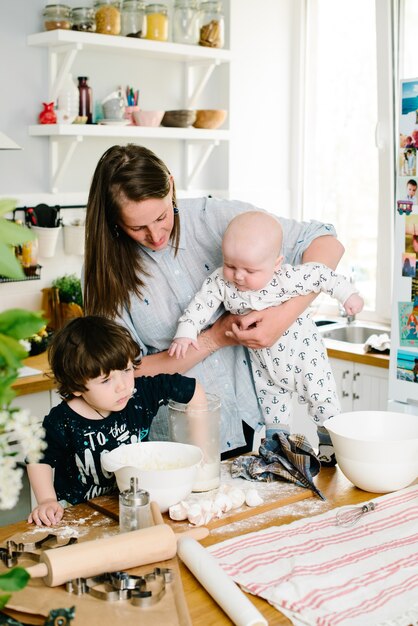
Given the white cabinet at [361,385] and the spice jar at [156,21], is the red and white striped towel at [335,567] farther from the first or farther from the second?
the spice jar at [156,21]

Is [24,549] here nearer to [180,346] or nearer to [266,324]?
[180,346]

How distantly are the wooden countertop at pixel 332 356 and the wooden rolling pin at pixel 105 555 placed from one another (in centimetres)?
165

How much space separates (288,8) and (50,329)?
2145 mm

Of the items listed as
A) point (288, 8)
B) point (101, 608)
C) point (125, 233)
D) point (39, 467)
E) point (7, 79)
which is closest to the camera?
point (101, 608)

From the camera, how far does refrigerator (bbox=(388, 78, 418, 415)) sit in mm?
2990

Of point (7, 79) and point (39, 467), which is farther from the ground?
point (7, 79)

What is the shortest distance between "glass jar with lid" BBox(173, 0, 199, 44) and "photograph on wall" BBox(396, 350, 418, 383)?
1.79m

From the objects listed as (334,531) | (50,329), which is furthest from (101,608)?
(50,329)

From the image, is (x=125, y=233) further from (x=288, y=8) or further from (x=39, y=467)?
(x=288, y=8)

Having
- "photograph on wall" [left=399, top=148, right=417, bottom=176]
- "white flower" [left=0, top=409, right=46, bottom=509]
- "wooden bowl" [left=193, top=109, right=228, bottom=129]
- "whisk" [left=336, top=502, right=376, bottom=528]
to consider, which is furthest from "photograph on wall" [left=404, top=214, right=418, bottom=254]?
"white flower" [left=0, top=409, right=46, bottom=509]

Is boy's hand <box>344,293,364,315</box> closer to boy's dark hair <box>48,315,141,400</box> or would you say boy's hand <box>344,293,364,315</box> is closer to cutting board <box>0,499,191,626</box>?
boy's dark hair <box>48,315,141,400</box>

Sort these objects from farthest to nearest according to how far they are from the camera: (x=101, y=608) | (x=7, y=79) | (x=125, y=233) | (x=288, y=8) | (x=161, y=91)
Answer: (x=288, y=8) < (x=161, y=91) < (x=7, y=79) < (x=125, y=233) < (x=101, y=608)

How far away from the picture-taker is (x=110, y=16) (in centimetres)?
357

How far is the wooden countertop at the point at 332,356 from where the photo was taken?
3109 mm
